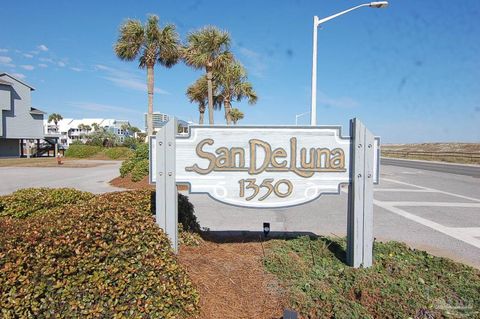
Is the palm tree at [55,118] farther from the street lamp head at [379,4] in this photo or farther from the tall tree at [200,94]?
the street lamp head at [379,4]

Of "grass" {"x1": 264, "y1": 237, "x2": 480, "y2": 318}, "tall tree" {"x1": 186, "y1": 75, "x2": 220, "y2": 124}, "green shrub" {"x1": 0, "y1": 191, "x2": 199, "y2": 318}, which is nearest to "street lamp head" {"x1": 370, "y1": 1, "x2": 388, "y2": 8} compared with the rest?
"grass" {"x1": 264, "y1": 237, "x2": 480, "y2": 318}

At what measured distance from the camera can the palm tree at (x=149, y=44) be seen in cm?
1734

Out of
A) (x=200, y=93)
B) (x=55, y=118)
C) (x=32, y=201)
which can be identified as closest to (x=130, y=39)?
(x=200, y=93)

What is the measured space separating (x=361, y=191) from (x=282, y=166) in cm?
98

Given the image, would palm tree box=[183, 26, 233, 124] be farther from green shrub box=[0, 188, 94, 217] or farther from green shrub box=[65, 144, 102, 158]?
green shrub box=[65, 144, 102, 158]

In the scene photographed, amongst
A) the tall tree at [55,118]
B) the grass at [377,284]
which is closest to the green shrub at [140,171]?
the grass at [377,284]

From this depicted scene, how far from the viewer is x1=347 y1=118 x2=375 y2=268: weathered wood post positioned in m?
3.88

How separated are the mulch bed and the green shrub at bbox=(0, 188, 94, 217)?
8.26ft

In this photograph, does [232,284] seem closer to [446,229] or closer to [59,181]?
[446,229]

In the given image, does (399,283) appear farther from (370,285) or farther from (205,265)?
(205,265)

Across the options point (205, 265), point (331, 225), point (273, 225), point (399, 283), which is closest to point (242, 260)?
point (205, 265)

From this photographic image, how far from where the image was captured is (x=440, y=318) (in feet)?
9.27

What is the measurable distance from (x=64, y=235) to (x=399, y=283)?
323cm

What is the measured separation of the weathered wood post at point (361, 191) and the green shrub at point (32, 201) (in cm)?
448
